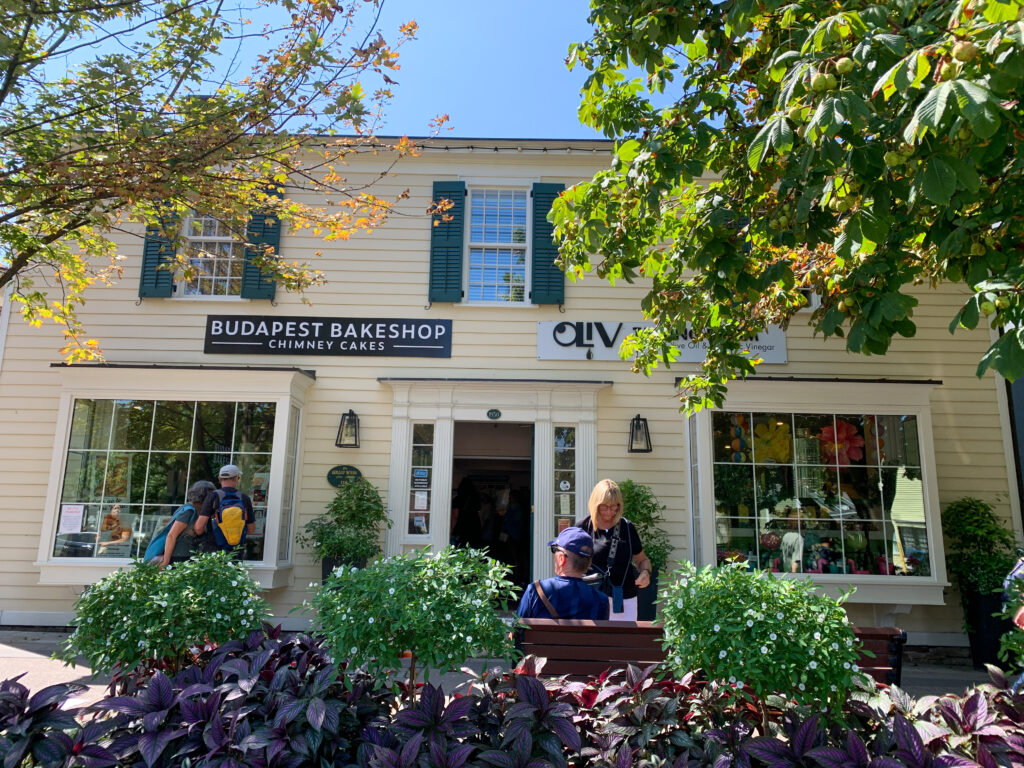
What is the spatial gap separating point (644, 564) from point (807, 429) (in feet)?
12.9

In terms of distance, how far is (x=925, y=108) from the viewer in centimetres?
211

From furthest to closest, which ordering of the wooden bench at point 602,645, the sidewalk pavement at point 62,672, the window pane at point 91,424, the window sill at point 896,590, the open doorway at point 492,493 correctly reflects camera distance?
the open doorway at point 492,493 < the window pane at point 91,424 < the window sill at point 896,590 < the sidewalk pavement at point 62,672 < the wooden bench at point 602,645

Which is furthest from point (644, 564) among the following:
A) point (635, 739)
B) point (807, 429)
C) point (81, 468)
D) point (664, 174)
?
point (81, 468)

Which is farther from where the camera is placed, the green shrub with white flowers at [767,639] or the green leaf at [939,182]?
the green shrub with white flowers at [767,639]

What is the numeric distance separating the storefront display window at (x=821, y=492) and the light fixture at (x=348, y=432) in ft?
13.9

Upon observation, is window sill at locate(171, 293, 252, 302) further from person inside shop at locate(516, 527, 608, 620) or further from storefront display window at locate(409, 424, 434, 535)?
person inside shop at locate(516, 527, 608, 620)

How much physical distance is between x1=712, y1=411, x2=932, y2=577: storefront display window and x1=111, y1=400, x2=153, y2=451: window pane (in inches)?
265

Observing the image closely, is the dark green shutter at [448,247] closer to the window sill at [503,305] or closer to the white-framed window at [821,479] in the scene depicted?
the window sill at [503,305]

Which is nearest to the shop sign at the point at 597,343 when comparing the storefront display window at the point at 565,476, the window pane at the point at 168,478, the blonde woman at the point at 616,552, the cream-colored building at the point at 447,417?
the cream-colored building at the point at 447,417

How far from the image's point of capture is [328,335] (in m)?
8.73

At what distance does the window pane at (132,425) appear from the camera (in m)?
8.40

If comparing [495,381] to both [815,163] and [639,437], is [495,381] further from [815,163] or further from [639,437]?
[815,163]

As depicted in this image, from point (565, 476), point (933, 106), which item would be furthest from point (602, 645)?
point (565, 476)

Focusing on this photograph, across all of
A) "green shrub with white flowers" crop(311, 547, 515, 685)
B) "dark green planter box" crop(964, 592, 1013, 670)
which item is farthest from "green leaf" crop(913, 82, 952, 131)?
"dark green planter box" crop(964, 592, 1013, 670)
